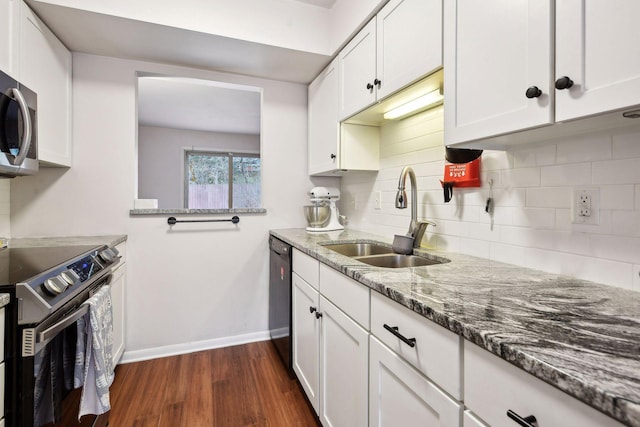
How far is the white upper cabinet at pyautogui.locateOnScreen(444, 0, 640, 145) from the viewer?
2.21 ft

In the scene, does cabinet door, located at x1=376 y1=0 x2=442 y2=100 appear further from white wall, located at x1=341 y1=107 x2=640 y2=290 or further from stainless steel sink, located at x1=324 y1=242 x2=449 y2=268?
stainless steel sink, located at x1=324 y1=242 x2=449 y2=268

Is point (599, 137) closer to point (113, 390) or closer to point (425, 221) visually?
point (425, 221)

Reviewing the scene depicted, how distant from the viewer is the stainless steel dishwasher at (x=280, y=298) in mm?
1965

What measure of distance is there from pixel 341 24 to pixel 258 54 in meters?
0.58

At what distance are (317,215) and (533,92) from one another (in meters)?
1.71

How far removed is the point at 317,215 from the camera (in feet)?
7.84

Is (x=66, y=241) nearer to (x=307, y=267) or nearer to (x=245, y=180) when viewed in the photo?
(x=307, y=267)

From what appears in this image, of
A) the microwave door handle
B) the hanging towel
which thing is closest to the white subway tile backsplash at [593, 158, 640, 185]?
the hanging towel

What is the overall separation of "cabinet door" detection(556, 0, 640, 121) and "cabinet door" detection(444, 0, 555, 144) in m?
0.03

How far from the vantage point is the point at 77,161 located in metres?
2.09

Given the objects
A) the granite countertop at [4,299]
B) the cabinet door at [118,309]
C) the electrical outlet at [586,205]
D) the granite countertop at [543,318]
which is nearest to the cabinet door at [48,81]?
the cabinet door at [118,309]

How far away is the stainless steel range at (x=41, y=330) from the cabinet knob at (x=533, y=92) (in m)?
1.51

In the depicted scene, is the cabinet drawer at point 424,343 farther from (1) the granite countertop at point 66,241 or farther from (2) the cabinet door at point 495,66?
(1) the granite countertop at point 66,241

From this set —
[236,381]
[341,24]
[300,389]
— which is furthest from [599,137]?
[236,381]
